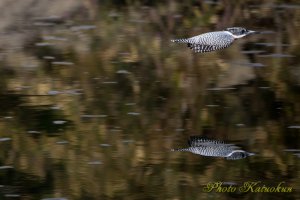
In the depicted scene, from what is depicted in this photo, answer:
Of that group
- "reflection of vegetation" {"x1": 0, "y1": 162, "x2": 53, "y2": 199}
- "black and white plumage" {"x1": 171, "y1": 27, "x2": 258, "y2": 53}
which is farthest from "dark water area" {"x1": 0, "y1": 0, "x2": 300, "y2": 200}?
"black and white plumage" {"x1": 171, "y1": 27, "x2": 258, "y2": 53}

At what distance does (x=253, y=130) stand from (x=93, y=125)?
114cm

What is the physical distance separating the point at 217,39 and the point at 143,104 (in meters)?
1.11

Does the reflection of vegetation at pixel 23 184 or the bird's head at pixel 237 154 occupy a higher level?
the reflection of vegetation at pixel 23 184

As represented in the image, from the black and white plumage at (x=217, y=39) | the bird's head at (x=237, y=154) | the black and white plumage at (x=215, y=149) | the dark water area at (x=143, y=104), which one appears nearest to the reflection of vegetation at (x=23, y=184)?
the dark water area at (x=143, y=104)

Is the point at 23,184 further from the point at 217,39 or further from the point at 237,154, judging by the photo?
the point at 217,39

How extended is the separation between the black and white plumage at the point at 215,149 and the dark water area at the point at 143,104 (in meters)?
0.07

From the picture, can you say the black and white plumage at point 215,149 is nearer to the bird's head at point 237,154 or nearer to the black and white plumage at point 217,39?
the bird's head at point 237,154

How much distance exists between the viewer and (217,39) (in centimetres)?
772

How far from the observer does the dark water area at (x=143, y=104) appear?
552cm

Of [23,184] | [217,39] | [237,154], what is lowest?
[237,154]

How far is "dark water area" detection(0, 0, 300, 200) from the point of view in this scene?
5.52 m

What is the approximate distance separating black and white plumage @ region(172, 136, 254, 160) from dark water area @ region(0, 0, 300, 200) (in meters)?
0.07

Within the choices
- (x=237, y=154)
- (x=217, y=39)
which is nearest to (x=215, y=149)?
(x=237, y=154)

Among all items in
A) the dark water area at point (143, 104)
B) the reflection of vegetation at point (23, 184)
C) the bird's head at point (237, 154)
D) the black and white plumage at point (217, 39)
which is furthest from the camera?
the black and white plumage at point (217, 39)
